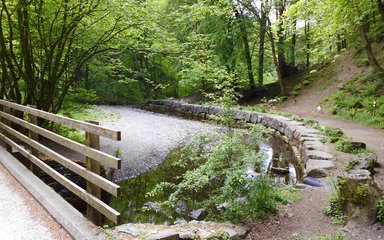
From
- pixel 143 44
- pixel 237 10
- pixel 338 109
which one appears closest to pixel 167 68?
pixel 237 10

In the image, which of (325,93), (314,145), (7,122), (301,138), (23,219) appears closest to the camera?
(23,219)

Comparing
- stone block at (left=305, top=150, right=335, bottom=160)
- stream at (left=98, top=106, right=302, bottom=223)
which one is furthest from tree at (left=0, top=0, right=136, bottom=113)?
stone block at (left=305, top=150, right=335, bottom=160)

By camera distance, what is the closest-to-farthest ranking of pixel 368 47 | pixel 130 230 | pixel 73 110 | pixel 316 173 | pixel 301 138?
pixel 130 230 → pixel 316 173 → pixel 301 138 → pixel 73 110 → pixel 368 47

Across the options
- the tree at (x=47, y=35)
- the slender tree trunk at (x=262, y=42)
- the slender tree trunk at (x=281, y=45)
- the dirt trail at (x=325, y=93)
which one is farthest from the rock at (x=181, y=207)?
the slender tree trunk at (x=262, y=42)

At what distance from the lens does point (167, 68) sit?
1042 inches

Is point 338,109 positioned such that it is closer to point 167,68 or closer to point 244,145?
point 244,145

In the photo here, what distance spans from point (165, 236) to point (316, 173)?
3890mm

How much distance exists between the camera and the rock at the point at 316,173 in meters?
6.21

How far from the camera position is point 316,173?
Answer: 20.6 feet

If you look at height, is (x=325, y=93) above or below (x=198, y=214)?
above

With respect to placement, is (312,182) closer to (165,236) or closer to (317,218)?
(317,218)

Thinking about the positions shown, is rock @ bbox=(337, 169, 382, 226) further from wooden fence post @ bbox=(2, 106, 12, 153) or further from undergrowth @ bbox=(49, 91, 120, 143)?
undergrowth @ bbox=(49, 91, 120, 143)

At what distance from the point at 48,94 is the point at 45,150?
427cm

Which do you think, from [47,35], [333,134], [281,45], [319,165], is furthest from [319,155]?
[281,45]
